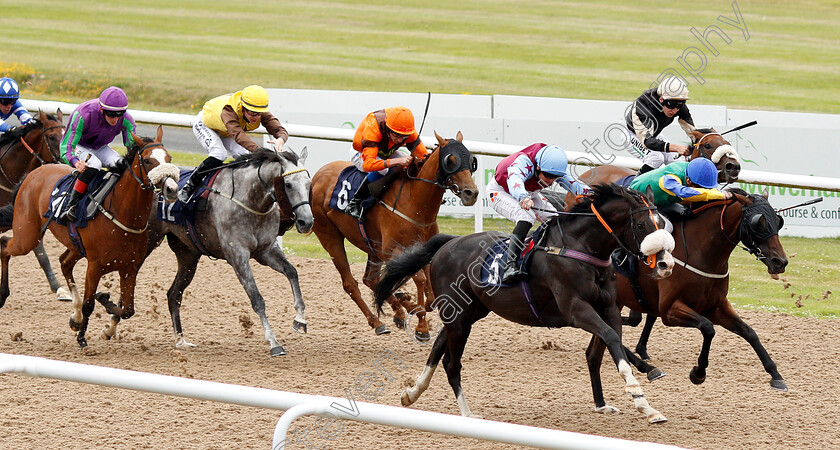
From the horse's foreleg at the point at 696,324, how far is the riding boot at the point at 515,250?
1.15m

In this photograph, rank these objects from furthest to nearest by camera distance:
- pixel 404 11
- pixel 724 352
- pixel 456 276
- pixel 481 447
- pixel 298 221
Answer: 1. pixel 404 11
2. pixel 724 352
3. pixel 298 221
4. pixel 456 276
5. pixel 481 447

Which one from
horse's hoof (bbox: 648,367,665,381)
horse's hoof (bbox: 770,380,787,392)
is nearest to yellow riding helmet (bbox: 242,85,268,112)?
horse's hoof (bbox: 648,367,665,381)

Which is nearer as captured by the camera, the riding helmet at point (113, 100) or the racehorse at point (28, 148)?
the riding helmet at point (113, 100)

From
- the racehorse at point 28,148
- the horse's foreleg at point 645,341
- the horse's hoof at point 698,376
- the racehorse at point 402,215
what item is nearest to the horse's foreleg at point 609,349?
the horse's hoof at point 698,376

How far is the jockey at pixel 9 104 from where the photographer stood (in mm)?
9188

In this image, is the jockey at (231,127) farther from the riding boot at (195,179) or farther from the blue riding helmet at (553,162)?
the blue riding helmet at (553,162)

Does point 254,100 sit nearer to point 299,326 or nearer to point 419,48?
point 299,326

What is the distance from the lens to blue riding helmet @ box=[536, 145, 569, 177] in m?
5.88

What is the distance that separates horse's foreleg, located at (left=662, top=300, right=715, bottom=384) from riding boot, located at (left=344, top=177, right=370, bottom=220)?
2426 mm

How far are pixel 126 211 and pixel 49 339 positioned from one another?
124 centimetres

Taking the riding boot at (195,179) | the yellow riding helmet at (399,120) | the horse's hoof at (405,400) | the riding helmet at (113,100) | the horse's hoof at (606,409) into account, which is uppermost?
the riding helmet at (113,100)

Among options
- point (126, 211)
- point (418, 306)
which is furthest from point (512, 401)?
point (126, 211)

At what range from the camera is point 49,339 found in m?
7.58

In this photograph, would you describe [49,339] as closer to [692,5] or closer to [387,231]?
[387,231]
